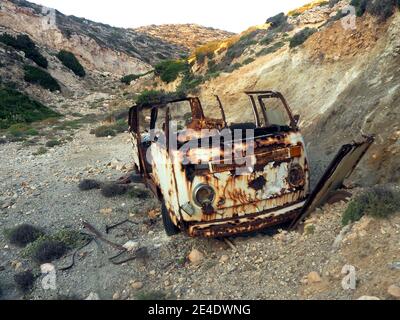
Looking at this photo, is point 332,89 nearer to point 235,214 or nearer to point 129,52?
point 235,214

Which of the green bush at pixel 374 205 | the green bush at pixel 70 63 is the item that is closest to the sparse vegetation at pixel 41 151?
the green bush at pixel 374 205

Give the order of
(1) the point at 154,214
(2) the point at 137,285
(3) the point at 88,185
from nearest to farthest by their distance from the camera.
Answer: (2) the point at 137,285, (1) the point at 154,214, (3) the point at 88,185

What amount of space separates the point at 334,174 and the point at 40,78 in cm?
2700

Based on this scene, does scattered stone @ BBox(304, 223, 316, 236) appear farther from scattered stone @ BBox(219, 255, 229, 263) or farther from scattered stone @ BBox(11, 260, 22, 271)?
scattered stone @ BBox(11, 260, 22, 271)

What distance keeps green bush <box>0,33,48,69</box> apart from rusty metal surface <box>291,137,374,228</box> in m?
30.3

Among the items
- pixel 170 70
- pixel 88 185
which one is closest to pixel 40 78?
pixel 170 70

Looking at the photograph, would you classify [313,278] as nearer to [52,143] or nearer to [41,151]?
[41,151]

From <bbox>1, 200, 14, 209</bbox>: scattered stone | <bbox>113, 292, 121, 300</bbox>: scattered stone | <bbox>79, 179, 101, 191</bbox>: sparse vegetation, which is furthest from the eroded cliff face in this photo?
<bbox>1, 200, 14, 209</bbox>: scattered stone

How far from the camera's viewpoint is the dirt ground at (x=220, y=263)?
150 inches

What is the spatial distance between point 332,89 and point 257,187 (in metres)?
6.92

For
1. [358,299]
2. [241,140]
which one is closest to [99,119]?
[241,140]

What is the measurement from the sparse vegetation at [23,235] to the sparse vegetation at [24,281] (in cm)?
120

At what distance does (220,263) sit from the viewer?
4.58m

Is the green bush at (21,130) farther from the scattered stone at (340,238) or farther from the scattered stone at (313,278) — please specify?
the scattered stone at (313,278)
